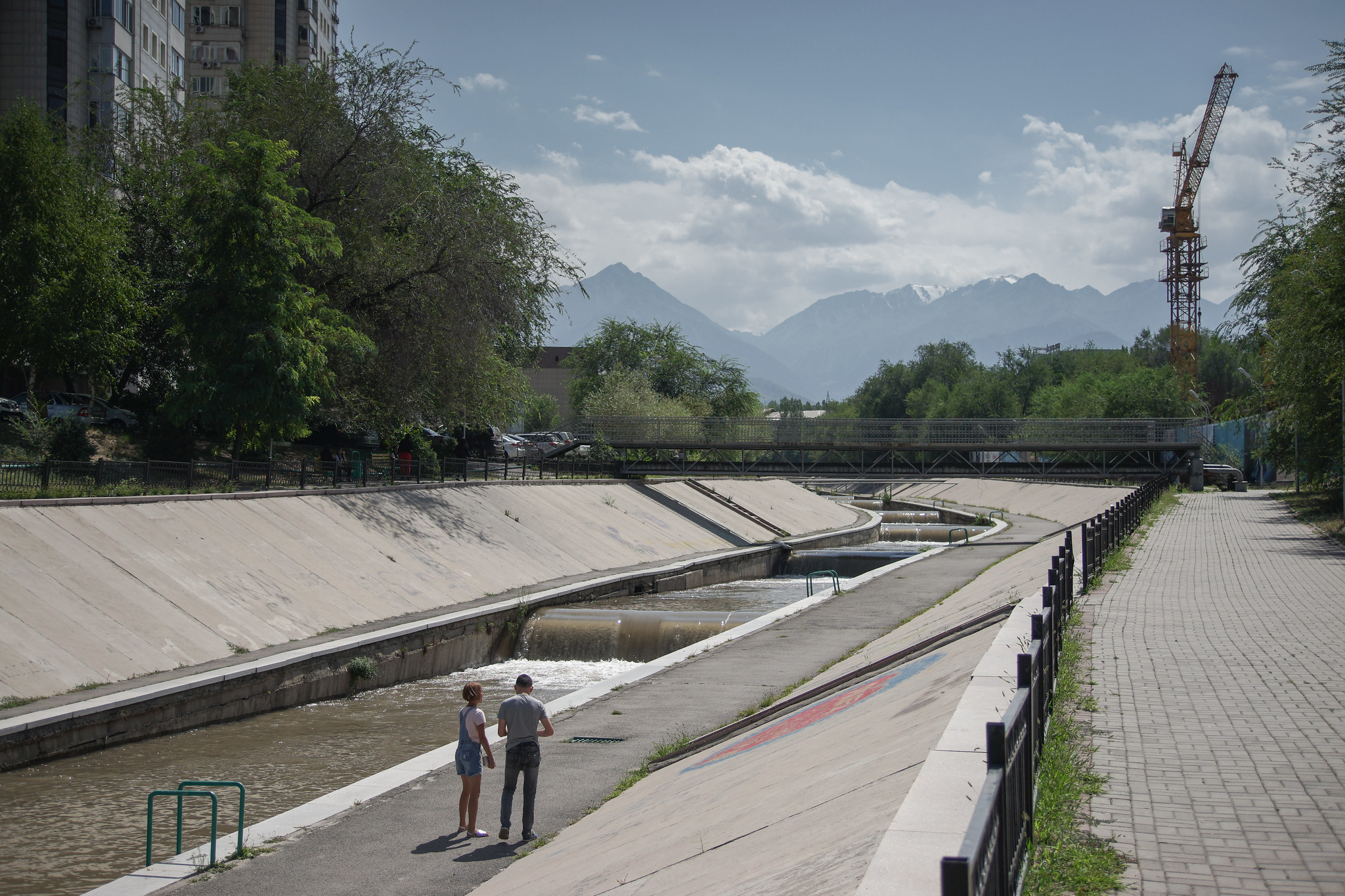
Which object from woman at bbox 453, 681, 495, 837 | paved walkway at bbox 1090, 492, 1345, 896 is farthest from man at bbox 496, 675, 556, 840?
paved walkway at bbox 1090, 492, 1345, 896

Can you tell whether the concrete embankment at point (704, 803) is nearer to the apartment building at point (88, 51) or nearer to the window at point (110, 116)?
the window at point (110, 116)

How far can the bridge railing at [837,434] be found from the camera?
59.2 metres

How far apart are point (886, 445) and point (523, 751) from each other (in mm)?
50312

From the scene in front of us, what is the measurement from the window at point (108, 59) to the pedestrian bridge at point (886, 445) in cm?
3037

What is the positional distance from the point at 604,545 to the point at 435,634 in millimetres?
14558

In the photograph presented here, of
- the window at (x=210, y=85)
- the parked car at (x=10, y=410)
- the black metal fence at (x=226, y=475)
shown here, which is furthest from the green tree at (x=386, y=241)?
the window at (x=210, y=85)

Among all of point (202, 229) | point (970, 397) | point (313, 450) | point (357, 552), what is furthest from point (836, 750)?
point (970, 397)

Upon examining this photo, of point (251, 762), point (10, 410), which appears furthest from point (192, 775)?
point (10, 410)

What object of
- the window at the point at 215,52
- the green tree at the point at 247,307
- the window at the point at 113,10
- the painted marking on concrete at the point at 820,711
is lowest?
the painted marking on concrete at the point at 820,711

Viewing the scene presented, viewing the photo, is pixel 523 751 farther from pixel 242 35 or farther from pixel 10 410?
pixel 242 35

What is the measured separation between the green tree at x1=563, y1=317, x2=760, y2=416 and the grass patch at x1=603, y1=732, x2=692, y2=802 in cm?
7768

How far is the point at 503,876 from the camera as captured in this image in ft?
27.7

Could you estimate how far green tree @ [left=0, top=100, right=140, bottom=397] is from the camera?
29469 mm

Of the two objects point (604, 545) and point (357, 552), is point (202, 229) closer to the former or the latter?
point (357, 552)
